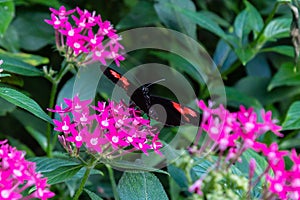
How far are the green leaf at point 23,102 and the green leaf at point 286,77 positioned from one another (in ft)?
3.36

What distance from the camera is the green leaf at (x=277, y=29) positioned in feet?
6.43

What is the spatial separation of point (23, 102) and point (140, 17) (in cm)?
102

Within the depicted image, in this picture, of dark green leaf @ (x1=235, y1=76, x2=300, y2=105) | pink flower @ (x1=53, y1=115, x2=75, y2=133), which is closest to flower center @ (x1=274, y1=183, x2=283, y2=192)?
pink flower @ (x1=53, y1=115, x2=75, y2=133)

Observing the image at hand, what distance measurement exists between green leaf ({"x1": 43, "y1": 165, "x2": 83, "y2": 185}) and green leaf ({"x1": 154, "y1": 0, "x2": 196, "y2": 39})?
0.88m

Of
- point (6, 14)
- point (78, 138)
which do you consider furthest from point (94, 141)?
point (6, 14)

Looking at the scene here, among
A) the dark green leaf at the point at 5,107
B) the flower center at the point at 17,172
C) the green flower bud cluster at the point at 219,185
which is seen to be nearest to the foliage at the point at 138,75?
the dark green leaf at the point at 5,107

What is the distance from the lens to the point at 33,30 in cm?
220

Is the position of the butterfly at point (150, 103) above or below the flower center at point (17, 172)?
above

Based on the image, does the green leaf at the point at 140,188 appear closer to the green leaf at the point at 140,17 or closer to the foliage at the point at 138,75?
the foliage at the point at 138,75

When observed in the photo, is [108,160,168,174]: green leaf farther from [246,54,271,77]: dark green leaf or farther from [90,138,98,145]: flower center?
[246,54,271,77]: dark green leaf

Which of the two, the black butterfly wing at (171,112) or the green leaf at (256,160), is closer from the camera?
the black butterfly wing at (171,112)

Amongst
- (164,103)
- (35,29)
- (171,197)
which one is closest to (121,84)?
(164,103)

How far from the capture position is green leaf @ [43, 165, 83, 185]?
1282 millimetres

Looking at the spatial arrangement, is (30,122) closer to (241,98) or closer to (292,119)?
(241,98)
